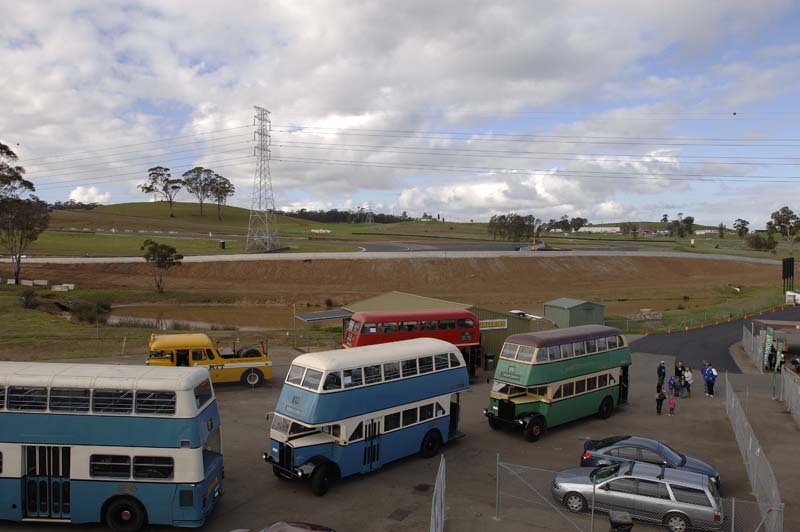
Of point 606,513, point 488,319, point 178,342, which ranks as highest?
point 488,319

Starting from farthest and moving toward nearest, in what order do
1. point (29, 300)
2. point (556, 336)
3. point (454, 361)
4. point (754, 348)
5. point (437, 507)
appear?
point (29, 300), point (754, 348), point (556, 336), point (454, 361), point (437, 507)

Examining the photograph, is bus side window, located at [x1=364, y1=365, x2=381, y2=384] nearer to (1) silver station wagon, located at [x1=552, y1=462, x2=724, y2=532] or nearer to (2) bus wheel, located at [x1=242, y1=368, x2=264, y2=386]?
(1) silver station wagon, located at [x1=552, y1=462, x2=724, y2=532]

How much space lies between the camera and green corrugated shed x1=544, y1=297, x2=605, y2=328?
1575 inches

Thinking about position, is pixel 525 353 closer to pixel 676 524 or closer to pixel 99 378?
pixel 676 524

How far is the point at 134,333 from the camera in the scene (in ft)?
128

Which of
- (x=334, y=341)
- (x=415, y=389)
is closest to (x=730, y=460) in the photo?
(x=415, y=389)

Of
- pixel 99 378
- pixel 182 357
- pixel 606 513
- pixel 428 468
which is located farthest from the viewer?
pixel 182 357

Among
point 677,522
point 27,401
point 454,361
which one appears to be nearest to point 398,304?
point 454,361

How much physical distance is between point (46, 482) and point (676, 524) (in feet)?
46.5

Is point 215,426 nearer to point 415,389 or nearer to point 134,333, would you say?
point 415,389

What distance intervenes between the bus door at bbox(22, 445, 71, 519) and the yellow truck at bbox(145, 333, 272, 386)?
11877 mm

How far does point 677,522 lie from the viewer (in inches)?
513

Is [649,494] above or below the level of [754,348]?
above

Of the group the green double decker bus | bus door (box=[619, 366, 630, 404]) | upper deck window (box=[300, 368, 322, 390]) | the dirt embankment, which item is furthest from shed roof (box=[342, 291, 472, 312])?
the dirt embankment
